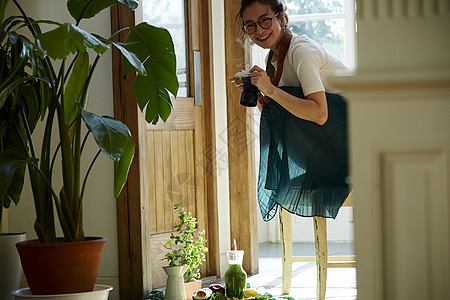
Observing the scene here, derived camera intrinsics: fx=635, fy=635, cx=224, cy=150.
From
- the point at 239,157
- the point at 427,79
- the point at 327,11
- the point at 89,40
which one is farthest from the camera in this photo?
the point at 327,11

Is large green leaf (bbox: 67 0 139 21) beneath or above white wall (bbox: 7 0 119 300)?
above

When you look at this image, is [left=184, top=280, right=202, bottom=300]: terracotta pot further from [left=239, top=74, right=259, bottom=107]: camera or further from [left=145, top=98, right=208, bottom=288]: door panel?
[left=239, top=74, right=259, bottom=107]: camera

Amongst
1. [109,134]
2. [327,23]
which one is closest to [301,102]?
[109,134]

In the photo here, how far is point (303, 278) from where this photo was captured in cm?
329

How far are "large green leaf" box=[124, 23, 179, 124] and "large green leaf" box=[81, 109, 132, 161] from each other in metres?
0.32

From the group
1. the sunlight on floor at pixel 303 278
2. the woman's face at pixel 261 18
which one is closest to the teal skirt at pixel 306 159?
the woman's face at pixel 261 18

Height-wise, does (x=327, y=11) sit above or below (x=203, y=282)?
above

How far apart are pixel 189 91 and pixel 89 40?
4.44 ft

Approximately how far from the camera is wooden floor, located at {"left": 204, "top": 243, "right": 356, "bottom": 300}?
2832mm

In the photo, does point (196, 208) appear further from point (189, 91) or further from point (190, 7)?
point (190, 7)

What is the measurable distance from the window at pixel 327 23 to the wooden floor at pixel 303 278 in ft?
4.19

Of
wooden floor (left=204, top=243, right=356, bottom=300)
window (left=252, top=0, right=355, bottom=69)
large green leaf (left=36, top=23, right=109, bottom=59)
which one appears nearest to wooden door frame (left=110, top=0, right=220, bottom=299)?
wooden floor (left=204, top=243, right=356, bottom=300)

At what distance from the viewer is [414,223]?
3.20 feet

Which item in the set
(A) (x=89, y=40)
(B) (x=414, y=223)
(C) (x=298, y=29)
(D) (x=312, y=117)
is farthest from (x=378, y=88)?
(C) (x=298, y=29)
